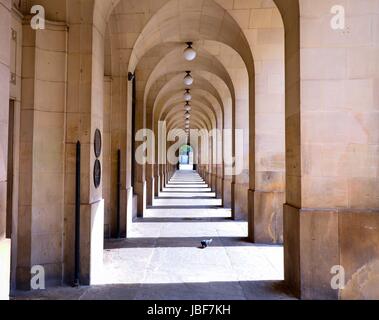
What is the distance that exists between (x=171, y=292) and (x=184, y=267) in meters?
1.23

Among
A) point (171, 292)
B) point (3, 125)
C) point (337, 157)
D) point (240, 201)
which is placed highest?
point (3, 125)

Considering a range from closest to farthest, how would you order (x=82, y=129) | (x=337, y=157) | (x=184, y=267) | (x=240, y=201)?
(x=337, y=157)
(x=82, y=129)
(x=184, y=267)
(x=240, y=201)

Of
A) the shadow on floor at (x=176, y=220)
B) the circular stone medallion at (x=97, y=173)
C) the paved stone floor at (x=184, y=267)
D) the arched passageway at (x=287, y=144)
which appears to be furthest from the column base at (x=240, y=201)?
the circular stone medallion at (x=97, y=173)

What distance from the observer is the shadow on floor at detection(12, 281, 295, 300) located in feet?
14.9

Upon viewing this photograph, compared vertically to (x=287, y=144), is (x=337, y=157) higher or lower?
lower

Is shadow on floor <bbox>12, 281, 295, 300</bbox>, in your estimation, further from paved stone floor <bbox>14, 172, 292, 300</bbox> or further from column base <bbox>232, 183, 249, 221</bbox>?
column base <bbox>232, 183, 249, 221</bbox>

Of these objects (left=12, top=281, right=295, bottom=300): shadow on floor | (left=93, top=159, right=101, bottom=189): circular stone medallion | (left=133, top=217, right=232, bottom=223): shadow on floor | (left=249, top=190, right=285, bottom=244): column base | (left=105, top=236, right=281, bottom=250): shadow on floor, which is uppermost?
(left=93, top=159, right=101, bottom=189): circular stone medallion

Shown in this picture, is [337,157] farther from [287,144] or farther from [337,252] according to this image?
[337,252]

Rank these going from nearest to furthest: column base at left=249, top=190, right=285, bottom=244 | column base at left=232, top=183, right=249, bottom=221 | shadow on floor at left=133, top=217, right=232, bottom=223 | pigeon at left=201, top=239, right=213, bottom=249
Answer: pigeon at left=201, top=239, right=213, bottom=249 < column base at left=249, top=190, right=285, bottom=244 < shadow on floor at left=133, top=217, right=232, bottom=223 < column base at left=232, top=183, right=249, bottom=221

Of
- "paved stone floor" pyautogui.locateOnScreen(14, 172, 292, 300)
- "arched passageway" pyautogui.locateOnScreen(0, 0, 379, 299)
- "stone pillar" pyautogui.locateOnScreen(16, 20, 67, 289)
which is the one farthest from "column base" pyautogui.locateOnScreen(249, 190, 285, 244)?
"stone pillar" pyautogui.locateOnScreen(16, 20, 67, 289)

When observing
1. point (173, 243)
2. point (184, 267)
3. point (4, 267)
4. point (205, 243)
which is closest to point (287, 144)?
point (184, 267)

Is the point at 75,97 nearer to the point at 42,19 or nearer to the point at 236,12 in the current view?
the point at 42,19

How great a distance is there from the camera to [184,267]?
5938 millimetres

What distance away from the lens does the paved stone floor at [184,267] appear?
15.4 feet
